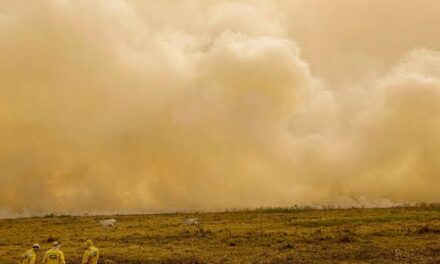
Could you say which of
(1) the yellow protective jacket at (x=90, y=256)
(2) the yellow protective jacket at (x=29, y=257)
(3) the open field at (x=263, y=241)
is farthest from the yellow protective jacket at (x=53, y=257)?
(3) the open field at (x=263, y=241)

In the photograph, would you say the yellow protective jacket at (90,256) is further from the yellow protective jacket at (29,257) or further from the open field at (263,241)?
the open field at (263,241)

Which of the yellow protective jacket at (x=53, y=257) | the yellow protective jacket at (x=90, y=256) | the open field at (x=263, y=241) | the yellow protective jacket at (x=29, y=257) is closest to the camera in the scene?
the yellow protective jacket at (x=53, y=257)

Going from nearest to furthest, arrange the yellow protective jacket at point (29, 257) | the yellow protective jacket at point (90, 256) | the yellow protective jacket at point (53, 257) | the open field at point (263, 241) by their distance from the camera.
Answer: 1. the yellow protective jacket at point (53, 257)
2. the yellow protective jacket at point (29, 257)
3. the yellow protective jacket at point (90, 256)
4. the open field at point (263, 241)

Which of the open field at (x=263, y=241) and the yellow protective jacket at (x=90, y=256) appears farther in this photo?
the open field at (x=263, y=241)

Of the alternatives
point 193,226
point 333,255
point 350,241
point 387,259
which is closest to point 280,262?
point 333,255

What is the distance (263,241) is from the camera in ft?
149

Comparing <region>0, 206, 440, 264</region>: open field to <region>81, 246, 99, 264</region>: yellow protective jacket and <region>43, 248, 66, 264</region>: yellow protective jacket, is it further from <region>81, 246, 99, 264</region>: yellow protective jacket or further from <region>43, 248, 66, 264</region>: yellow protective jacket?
<region>43, 248, 66, 264</region>: yellow protective jacket

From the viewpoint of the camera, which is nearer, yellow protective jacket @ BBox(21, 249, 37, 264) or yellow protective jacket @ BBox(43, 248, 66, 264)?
yellow protective jacket @ BBox(43, 248, 66, 264)

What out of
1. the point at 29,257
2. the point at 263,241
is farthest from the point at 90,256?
the point at 263,241

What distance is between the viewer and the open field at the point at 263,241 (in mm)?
37906

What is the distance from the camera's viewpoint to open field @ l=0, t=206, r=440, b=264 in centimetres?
3791

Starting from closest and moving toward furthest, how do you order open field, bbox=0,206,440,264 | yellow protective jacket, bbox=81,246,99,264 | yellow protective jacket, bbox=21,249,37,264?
yellow protective jacket, bbox=21,249,37,264 → yellow protective jacket, bbox=81,246,99,264 → open field, bbox=0,206,440,264

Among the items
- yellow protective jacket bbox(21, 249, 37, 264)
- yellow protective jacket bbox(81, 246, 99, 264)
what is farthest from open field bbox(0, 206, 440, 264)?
yellow protective jacket bbox(21, 249, 37, 264)

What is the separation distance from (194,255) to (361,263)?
36.6ft
